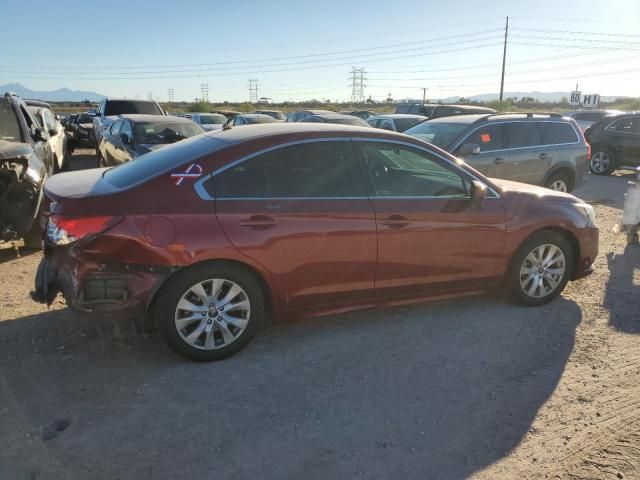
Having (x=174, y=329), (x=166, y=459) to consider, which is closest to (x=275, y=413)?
(x=166, y=459)

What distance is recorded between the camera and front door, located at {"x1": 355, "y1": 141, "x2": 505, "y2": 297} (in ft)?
13.8

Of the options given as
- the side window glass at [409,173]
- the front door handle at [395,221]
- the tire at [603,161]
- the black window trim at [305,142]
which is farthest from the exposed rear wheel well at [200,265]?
the tire at [603,161]

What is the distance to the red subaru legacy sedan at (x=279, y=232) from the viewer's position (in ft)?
11.4

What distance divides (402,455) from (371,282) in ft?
5.09

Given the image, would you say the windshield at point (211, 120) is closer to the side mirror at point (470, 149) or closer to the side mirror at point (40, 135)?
the side mirror at point (40, 135)

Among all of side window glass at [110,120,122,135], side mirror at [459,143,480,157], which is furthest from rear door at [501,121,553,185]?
side window glass at [110,120,122,135]

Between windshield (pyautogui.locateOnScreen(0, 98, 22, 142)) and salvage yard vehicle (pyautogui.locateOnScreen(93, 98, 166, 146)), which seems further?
salvage yard vehicle (pyautogui.locateOnScreen(93, 98, 166, 146))

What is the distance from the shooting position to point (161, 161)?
3.95 metres

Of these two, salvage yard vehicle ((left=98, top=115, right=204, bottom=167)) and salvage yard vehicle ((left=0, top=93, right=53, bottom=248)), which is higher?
salvage yard vehicle ((left=98, top=115, right=204, bottom=167))

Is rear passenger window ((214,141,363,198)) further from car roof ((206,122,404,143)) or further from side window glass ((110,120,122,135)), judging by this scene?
side window glass ((110,120,122,135))

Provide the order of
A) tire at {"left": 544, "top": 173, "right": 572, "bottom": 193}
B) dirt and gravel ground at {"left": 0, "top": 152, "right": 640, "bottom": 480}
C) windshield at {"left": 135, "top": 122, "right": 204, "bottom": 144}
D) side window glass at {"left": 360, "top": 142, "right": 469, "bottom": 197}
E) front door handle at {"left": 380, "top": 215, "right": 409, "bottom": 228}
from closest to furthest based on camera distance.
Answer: dirt and gravel ground at {"left": 0, "top": 152, "right": 640, "bottom": 480}, front door handle at {"left": 380, "top": 215, "right": 409, "bottom": 228}, side window glass at {"left": 360, "top": 142, "right": 469, "bottom": 197}, tire at {"left": 544, "top": 173, "right": 572, "bottom": 193}, windshield at {"left": 135, "top": 122, "right": 204, "bottom": 144}

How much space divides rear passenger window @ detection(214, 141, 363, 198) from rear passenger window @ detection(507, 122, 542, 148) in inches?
211

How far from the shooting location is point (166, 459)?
2.80 metres

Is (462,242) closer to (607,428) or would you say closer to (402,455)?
(607,428)
